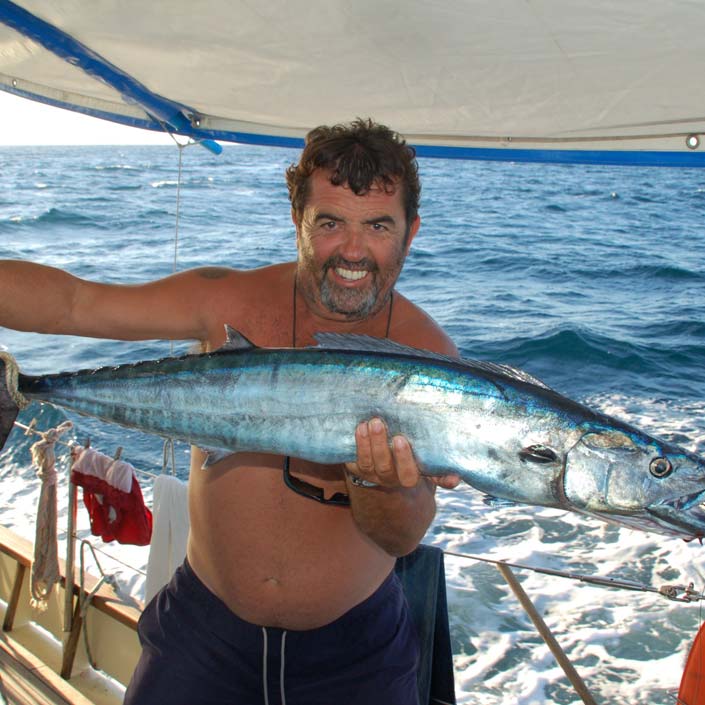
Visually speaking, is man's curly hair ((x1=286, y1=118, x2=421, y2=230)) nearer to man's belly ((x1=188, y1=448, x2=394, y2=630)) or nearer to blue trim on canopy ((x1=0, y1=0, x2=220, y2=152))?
man's belly ((x1=188, y1=448, x2=394, y2=630))

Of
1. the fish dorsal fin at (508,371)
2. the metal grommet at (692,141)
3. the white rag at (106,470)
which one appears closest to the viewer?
the fish dorsal fin at (508,371)

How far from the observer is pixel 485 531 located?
642 centimetres

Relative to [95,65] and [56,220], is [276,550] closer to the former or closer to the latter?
[95,65]

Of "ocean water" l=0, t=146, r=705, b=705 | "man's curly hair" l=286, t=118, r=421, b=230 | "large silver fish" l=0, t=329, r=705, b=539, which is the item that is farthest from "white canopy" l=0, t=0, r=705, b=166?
"ocean water" l=0, t=146, r=705, b=705

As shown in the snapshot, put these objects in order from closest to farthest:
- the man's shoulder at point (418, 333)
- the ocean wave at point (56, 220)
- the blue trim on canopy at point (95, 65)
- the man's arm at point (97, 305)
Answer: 1. the man's arm at point (97, 305)
2. the man's shoulder at point (418, 333)
3. the blue trim on canopy at point (95, 65)
4. the ocean wave at point (56, 220)

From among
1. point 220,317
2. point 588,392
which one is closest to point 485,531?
point 588,392

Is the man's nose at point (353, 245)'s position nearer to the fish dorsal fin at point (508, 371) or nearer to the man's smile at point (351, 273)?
the man's smile at point (351, 273)

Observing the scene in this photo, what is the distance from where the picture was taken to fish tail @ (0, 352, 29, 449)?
2166mm

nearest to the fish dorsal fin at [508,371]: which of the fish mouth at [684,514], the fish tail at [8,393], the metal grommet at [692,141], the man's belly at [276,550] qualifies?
the fish mouth at [684,514]

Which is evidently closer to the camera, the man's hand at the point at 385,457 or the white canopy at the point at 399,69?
the man's hand at the point at 385,457

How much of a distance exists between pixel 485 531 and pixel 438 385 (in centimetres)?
474

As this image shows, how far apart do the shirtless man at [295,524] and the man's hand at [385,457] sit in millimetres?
328

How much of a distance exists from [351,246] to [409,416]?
2.51ft

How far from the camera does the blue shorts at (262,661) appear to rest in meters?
2.55
